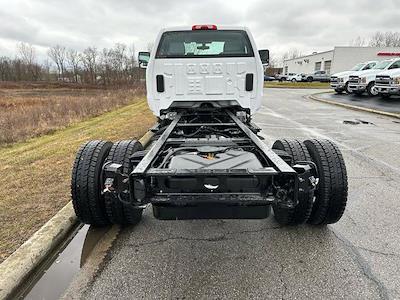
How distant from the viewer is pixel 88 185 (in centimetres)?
284

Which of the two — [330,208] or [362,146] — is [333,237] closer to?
[330,208]

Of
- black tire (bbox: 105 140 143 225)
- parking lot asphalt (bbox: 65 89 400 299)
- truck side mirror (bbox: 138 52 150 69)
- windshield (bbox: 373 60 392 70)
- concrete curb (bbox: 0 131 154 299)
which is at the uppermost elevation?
truck side mirror (bbox: 138 52 150 69)

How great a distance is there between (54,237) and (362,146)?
6.79 metres

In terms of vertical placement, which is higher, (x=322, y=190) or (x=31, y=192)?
(x=322, y=190)

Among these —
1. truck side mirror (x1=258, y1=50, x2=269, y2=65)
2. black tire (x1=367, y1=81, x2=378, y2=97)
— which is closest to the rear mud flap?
truck side mirror (x1=258, y1=50, x2=269, y2=65)

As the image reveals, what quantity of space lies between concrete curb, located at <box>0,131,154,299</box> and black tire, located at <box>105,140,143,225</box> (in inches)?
20.3

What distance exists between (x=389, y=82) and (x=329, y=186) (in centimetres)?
1710

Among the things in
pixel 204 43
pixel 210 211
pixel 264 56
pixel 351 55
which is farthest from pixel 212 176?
pixel 351 55

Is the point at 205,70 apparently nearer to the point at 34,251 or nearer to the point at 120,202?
the point at 120,202

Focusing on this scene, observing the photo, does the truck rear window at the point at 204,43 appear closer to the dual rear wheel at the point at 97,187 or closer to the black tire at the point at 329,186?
the dual rear wheel at the point at 97,187

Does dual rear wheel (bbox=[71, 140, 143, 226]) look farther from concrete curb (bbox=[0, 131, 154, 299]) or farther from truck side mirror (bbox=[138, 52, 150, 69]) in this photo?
truck side mirror (bbox=[138, 52, 150, 69])

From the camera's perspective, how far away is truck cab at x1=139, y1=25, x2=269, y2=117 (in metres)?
4.98

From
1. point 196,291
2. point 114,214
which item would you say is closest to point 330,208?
point 196,291

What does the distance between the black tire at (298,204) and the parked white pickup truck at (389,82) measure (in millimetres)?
16582
